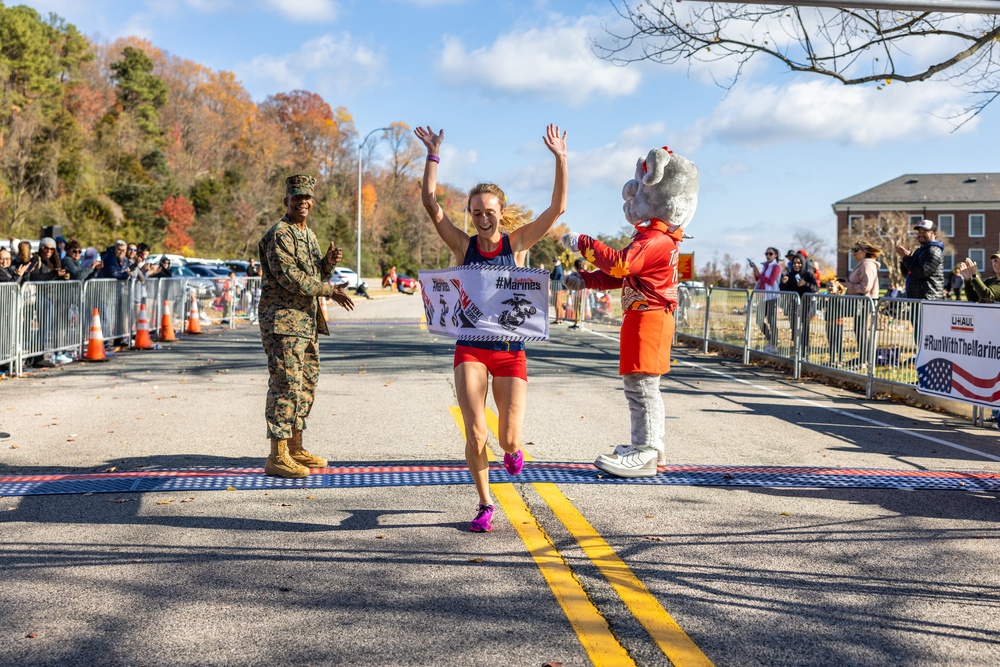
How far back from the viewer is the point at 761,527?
5.76m

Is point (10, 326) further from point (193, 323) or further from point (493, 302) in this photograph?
point (493, 302)

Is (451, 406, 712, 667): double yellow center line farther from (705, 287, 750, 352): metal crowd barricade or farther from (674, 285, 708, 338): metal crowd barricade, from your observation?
(674, 285, 708, 338): metal crowd barricade

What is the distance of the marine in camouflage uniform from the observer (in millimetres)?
6832

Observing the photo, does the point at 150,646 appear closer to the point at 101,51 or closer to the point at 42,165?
the point at 42,165

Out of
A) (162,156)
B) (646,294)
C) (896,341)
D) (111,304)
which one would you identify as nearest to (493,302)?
(646,294)

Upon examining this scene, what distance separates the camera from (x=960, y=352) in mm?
10359

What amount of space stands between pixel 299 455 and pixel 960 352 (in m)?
6.95

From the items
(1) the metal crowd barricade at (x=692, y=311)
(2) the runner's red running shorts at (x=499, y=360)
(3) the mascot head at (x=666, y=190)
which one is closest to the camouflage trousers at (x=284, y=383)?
(2) the runner's red running shorts at (x=499, y=360)

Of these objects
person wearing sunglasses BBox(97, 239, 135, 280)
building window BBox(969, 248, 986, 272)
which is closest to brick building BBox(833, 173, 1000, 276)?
building window BBox(969, 248, 986, 272)

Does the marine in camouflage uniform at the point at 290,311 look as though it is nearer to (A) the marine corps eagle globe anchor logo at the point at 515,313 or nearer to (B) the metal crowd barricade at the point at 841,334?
(A) the marine corps eagle globe anchor logo at the point at 515,313

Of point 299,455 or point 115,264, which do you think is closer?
point 299,455

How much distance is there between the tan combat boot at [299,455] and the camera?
727cm

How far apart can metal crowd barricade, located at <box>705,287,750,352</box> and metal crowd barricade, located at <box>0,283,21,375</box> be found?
11.6 meters

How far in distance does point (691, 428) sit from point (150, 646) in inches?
261
